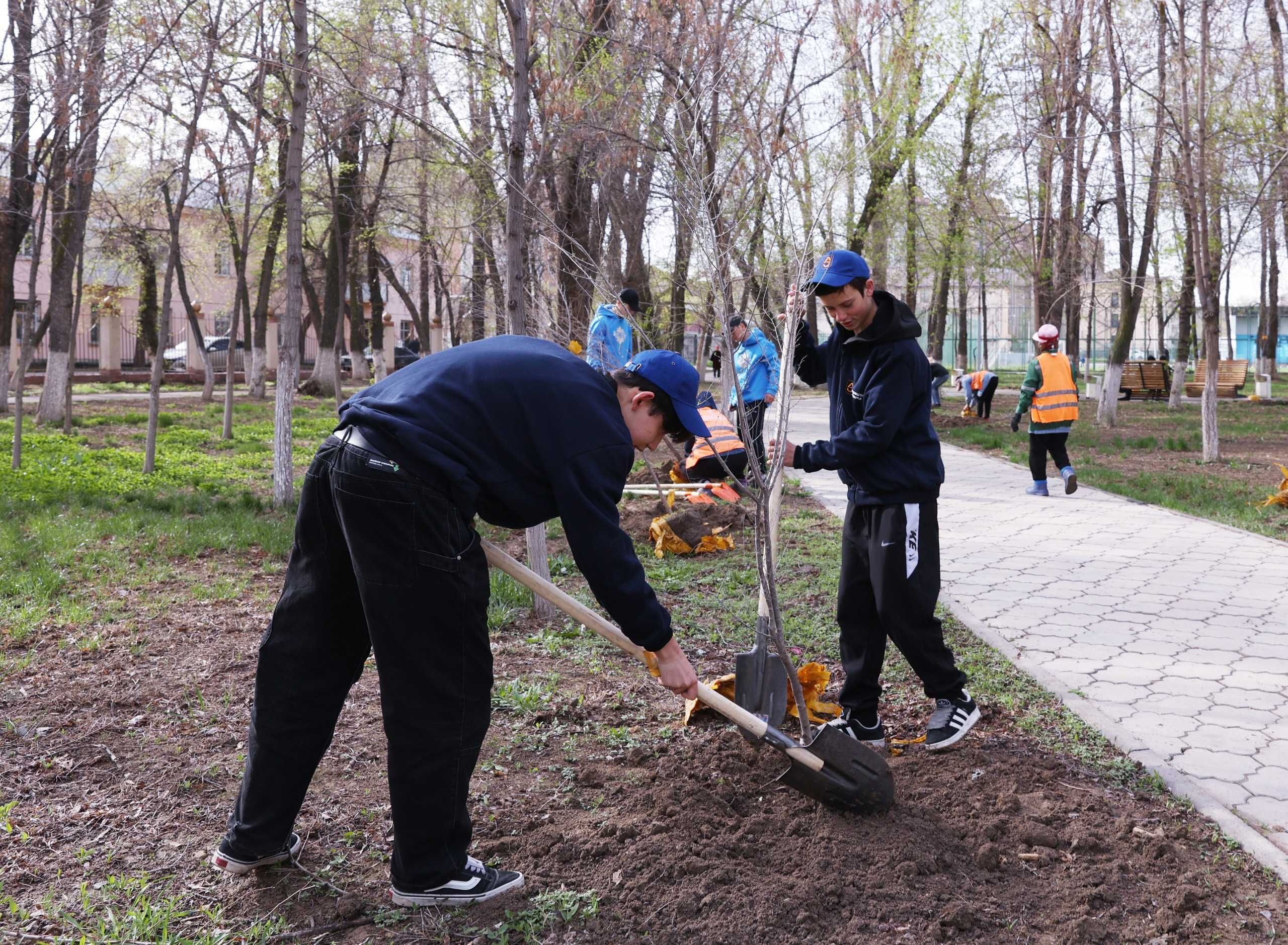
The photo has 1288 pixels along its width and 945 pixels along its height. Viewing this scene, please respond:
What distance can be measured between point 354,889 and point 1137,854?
2132 millimetres

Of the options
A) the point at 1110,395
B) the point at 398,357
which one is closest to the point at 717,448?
the point at 1110,395

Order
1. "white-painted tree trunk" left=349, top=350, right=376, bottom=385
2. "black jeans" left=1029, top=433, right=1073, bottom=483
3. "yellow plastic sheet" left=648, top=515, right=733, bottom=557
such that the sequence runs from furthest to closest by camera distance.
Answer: "white-painted tree trunk" left=349, top=350, right=376, bottom=385
"black jeans" left=1029, top=433, right=1073, bottom=483
"yellow plastic sheet" left=648, top=515, right=733, bottom=557

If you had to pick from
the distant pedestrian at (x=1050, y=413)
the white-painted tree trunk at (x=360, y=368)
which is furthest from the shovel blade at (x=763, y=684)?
the white-painted tree trunk at (x=360, y=368)

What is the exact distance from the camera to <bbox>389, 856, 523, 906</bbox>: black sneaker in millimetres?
2586

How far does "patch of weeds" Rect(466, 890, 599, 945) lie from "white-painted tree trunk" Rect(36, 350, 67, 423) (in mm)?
14540

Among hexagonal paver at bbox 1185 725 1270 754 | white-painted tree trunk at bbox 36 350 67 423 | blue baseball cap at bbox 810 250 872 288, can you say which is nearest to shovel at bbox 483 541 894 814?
blue baseball cap at bbox 810 250 872 288

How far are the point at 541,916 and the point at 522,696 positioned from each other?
1465 mm

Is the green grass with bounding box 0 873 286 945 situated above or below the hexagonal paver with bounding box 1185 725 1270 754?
below

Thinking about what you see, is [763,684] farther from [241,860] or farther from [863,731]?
[241,860]

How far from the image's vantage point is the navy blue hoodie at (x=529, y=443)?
2.36 meters

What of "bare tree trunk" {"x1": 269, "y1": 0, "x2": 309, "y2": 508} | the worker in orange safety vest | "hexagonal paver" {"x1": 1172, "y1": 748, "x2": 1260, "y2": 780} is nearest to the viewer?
"hexagonal paver" {"x1": 1172, "y1": 748, "x2": 1260, "y2": 780}

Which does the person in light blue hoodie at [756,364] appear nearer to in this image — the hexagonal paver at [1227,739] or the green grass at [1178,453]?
the green grass at [1178,453]

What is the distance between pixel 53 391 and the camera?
15086mm

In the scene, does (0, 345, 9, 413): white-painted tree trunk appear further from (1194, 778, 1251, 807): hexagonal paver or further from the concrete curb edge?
(1194, 778, 1251, 807): hexagonal paver
